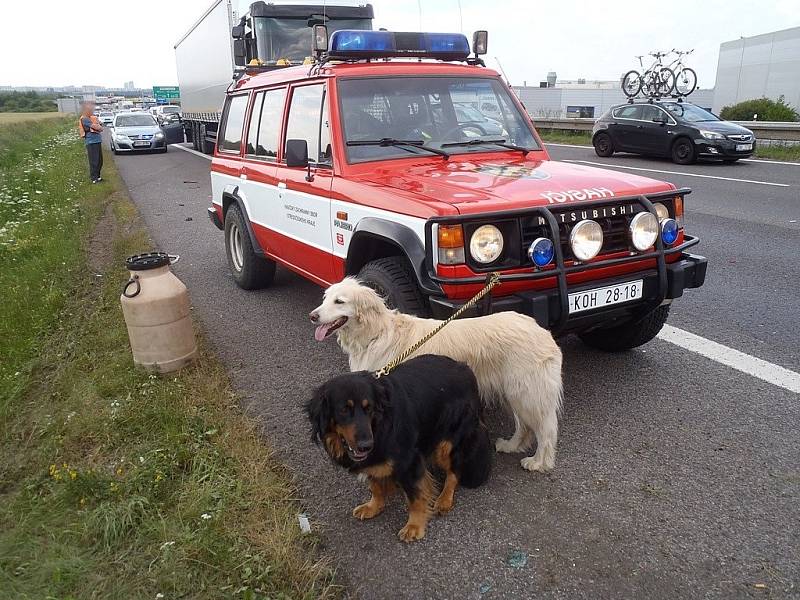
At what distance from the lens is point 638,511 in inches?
121

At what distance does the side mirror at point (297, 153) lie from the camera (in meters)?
4.81

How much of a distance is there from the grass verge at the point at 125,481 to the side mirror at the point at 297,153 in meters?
1.75

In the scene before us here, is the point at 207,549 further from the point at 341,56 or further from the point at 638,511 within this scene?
the point at 341,56

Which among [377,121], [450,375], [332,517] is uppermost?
[377,121]

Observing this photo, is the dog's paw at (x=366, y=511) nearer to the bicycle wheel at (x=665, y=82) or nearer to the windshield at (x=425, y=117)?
the windshield at (x=425, y=117)

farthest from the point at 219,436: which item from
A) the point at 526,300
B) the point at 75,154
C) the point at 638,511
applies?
the point at 75,154

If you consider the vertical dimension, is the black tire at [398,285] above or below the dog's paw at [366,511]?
above

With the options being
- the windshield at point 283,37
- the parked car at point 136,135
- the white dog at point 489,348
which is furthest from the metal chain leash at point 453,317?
the parked car at point 136,135

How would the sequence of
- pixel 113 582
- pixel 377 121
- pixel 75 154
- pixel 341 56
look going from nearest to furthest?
pixel 113 582, pixel 377 121, pixel 341 56, pixel 75 154

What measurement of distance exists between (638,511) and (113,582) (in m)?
2.47

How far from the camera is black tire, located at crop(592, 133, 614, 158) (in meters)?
19.0

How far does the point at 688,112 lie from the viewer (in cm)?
1730

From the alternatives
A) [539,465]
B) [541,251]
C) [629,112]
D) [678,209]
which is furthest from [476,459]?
[629,112]

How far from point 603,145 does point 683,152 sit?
9.60 feet
